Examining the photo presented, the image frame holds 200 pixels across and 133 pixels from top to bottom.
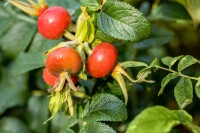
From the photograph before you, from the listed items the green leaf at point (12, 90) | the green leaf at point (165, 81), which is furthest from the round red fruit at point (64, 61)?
the green leaf at point (12, 90)

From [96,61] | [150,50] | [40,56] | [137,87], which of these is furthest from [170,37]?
[96,61]

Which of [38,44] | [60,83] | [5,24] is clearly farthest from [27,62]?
[60,83]

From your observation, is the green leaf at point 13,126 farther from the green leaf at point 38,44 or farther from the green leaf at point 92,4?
the green leaf at point 92,4

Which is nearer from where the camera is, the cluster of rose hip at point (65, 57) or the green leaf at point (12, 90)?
the cluster of rose hip at point (65, 57)

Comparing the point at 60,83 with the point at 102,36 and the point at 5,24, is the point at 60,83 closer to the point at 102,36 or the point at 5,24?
the point at 102,36

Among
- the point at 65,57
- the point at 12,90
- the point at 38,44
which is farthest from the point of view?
the point at 12,90

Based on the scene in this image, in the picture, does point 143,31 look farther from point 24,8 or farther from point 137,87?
point 137,87

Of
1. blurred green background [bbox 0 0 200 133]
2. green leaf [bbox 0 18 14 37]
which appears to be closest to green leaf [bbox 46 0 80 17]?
blurred green background [bbox 0 0 200 133]
